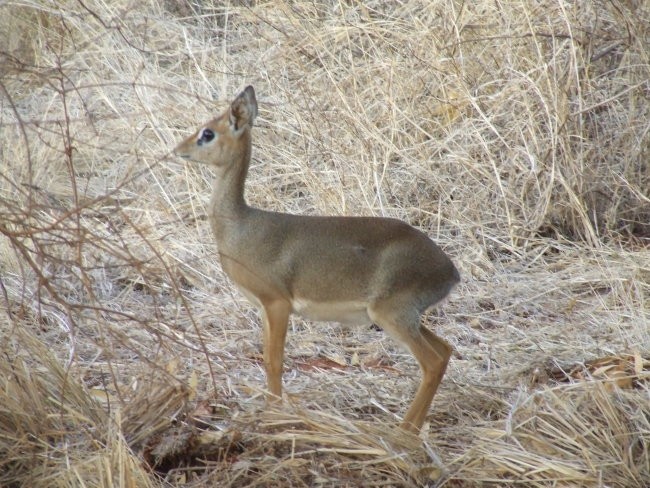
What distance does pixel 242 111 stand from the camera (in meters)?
4.59

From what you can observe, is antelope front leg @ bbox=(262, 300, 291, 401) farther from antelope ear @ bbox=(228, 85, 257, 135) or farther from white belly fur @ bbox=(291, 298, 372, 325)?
antelope ear @ bbox=(228, 85, 257, 135)

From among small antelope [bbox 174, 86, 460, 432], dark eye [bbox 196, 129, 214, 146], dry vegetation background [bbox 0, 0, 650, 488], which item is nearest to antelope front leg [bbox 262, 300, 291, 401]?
small antelope [bbox 174, 86, 460, 432]

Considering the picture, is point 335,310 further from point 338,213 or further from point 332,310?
point 338,213

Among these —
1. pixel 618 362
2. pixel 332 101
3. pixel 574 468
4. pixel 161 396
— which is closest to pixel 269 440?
pixel 161 396

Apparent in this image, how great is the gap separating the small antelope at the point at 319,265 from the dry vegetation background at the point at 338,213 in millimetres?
300

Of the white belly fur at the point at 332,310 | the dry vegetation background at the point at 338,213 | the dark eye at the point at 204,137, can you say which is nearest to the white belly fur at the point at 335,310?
the white belly fur at the point at 332,310

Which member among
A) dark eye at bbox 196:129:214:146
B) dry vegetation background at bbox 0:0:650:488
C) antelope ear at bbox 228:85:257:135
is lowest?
dry vegetation background at bbox 0:0:650:488

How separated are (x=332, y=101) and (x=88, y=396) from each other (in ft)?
11.2

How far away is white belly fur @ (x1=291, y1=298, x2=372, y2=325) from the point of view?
4.38 m

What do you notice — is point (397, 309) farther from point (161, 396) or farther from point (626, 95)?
point (626, 95)

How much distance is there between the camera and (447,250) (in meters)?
6.21

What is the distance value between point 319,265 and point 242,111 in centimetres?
73

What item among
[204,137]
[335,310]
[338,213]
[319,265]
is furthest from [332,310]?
[338,213]

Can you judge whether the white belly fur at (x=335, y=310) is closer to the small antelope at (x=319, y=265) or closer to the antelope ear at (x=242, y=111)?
the small antelope at (x=319, y=265)
